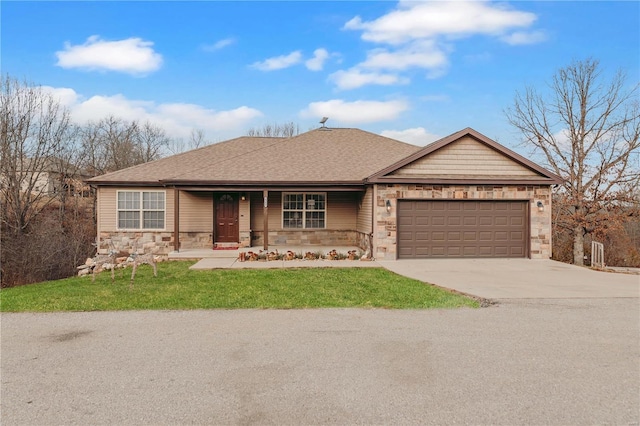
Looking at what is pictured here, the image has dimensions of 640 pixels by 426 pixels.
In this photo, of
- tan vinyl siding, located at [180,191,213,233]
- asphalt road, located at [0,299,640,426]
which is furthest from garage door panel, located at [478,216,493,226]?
tan vinyl siding, located at [180,191,213,233]

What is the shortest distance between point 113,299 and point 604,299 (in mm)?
9588

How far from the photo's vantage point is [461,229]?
14695 millimetres

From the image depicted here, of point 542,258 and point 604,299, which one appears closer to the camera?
point 604,299

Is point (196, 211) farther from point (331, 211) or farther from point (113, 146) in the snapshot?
point (113, 146)

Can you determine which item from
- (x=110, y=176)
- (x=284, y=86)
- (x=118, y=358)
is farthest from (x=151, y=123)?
(x=118, y=358)

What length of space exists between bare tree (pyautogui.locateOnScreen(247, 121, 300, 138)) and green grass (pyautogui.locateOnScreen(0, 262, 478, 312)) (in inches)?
1463

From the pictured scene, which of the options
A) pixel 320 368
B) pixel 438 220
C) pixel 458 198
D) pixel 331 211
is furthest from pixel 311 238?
pixel 320 368

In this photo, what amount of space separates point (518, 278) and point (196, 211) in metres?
11.6

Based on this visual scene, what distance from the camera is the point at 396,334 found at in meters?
5.91

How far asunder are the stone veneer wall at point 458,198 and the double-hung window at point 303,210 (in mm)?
3908

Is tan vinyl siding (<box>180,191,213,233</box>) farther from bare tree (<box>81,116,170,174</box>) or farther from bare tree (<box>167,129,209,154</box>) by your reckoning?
bare tree (<box>167,129,209,154</box>)

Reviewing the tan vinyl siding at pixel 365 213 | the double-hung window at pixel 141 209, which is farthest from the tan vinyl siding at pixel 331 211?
the double-hung window at pixel 141 209

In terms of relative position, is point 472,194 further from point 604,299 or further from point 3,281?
point 3,281

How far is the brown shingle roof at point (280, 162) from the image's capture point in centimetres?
1565
